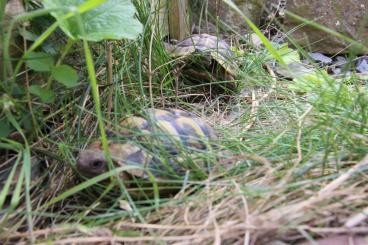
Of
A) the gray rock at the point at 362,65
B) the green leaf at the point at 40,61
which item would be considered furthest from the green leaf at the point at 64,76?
the gray rock at the point at 362,65

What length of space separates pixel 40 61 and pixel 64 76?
62 mm

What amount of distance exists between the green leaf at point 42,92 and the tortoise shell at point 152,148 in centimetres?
14

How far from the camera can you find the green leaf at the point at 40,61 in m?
0.97

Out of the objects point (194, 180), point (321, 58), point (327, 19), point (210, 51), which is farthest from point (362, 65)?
point (194, 180)

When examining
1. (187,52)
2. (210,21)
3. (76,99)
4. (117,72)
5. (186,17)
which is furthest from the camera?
(210,21)

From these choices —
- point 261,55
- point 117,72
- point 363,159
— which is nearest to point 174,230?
point 363,159

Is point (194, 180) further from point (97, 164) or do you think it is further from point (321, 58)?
point (321, 58)

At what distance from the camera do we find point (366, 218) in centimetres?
73

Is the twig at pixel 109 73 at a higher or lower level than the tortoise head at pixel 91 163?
higher

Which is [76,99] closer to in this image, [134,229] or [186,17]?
[134,229]

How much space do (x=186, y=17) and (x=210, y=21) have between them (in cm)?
67

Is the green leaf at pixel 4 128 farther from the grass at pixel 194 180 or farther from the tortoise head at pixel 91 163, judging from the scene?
the tortoise head at pixel 91 163

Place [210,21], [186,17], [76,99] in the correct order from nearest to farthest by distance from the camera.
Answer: [76,99] → [186,17] → [210,21]

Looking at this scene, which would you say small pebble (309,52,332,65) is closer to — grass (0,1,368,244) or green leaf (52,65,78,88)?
grass (0,1,368,244)
